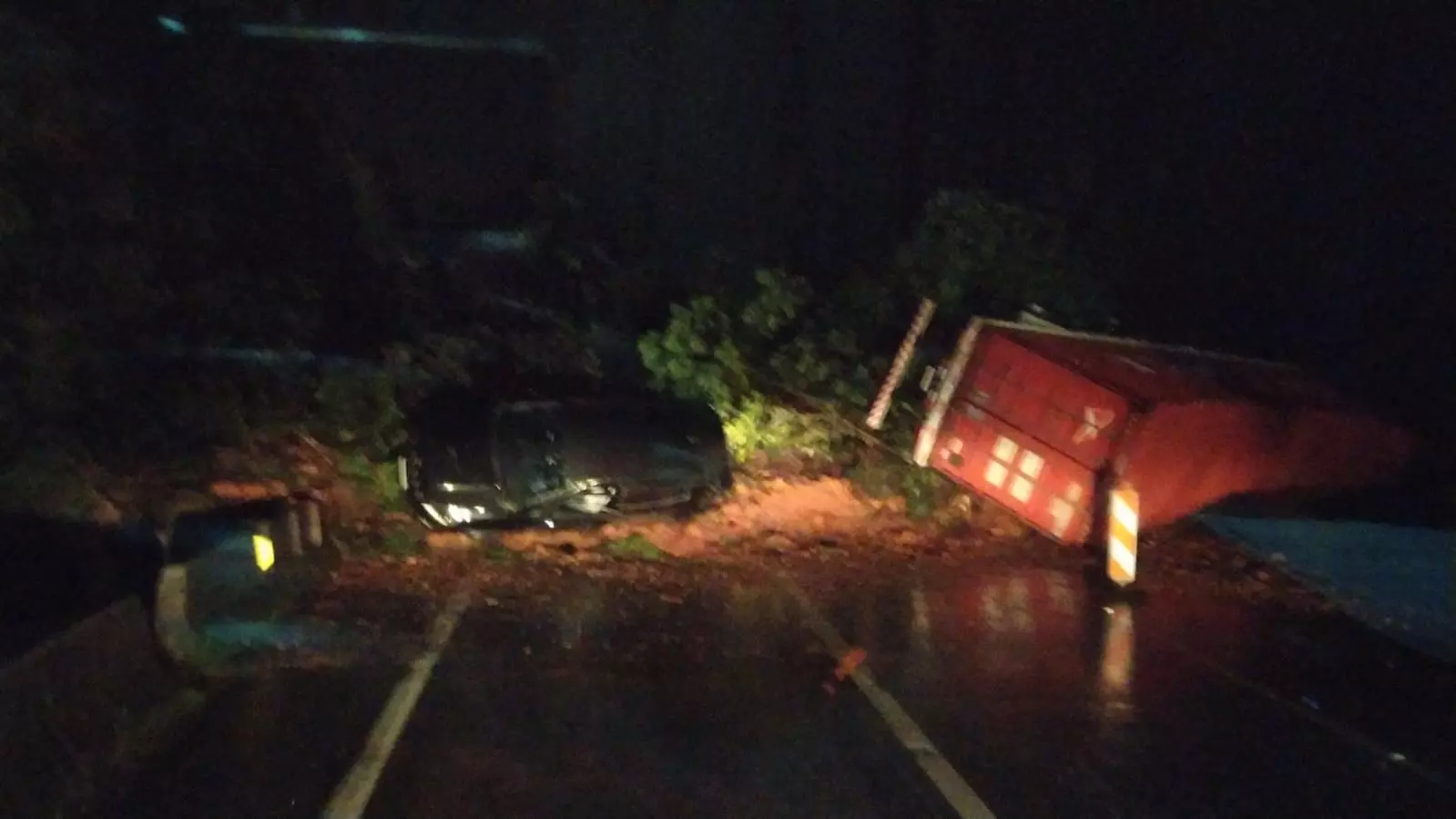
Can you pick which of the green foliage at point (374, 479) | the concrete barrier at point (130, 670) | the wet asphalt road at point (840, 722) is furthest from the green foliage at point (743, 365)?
the concrete barrier at point (130, 670)

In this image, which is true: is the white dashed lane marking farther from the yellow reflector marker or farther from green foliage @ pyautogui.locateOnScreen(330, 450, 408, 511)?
green foliage @ pyautogui.locateOnScreen(330, 450, 408, 511)

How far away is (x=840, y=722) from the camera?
697 cm

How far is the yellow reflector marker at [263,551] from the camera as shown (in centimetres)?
894

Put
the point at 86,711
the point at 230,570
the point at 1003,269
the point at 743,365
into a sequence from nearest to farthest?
the point at 86,711, the point at 230,570, the point at 743,365, the point at 1003,269

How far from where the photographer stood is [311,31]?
A: 59.8 feet

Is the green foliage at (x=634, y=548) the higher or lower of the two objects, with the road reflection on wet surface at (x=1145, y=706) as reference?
lower

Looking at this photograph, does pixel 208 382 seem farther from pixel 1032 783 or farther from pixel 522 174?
pixel 1032 783

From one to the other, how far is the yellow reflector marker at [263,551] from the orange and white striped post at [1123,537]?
6.74 m

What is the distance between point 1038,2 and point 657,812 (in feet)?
65.2

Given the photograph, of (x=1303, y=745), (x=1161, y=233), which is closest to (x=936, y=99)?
(x=1161, y=233)

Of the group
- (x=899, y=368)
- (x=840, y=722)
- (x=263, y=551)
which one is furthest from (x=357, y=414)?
(x=840, y=722)

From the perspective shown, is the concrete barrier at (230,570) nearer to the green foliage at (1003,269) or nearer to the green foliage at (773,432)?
the green foliage at (773,432)

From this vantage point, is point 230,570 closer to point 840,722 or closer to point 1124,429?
point 840,722

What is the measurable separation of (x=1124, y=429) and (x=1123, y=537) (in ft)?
3.87
